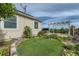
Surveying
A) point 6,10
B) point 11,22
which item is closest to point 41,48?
point 11,22

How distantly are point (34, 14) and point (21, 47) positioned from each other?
2.34 ft

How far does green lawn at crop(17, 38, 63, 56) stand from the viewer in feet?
17.4

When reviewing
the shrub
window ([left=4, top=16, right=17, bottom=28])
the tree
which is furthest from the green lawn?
the tree

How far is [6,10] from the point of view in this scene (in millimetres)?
5332

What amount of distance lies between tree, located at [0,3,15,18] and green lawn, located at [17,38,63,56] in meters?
0.69

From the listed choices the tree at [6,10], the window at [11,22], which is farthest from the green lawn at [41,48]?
the tree at [6,10]

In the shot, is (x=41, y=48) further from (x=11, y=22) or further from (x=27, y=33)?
(x=11, y=22)

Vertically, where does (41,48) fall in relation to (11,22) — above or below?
below

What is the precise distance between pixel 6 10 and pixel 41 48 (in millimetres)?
1031

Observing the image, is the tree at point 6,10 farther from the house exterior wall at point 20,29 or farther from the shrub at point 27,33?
the shrub at point 27,33

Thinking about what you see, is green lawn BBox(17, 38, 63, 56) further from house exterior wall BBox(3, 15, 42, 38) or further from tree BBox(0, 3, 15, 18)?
tree BBox(0, 3, 15, 18)

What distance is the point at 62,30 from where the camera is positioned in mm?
5402

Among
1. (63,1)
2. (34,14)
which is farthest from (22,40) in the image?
(63,1)

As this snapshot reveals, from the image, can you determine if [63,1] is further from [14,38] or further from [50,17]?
[14,38]
